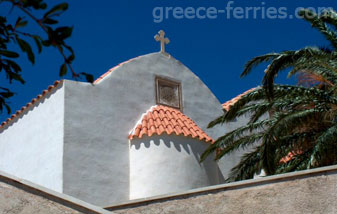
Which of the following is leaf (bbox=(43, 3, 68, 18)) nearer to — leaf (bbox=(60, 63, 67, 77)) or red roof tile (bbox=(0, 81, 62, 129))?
leaf (bbox=(60, 63, 67, 77))

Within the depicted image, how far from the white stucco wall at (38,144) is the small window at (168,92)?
2840mm

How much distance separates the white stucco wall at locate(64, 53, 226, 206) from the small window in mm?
152

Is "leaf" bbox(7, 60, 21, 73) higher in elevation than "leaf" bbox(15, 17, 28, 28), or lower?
lower

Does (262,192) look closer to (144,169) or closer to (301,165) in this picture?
(301,165)

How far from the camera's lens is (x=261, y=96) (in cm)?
1196

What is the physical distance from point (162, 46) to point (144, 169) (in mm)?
3944

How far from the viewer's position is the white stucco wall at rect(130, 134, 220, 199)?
12.8m

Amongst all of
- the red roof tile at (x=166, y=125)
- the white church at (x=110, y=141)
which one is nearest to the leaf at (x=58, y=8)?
the white church at (x=110, y=141)

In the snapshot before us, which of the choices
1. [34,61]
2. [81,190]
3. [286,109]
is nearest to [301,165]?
[286,109]

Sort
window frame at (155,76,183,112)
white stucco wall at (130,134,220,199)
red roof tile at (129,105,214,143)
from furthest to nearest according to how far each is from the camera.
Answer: window frame at (155,76,183,112)
red roof tile at (129,105,214,143)
white stucco wall at (130,134,220,199)

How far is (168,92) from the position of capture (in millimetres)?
14891

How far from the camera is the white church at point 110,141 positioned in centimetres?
1238

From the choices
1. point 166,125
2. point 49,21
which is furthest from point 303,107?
point 49,21

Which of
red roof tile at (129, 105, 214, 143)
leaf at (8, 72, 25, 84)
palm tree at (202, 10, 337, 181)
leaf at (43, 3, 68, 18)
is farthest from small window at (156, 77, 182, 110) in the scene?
leaf at (43, 3, 68, 18)
